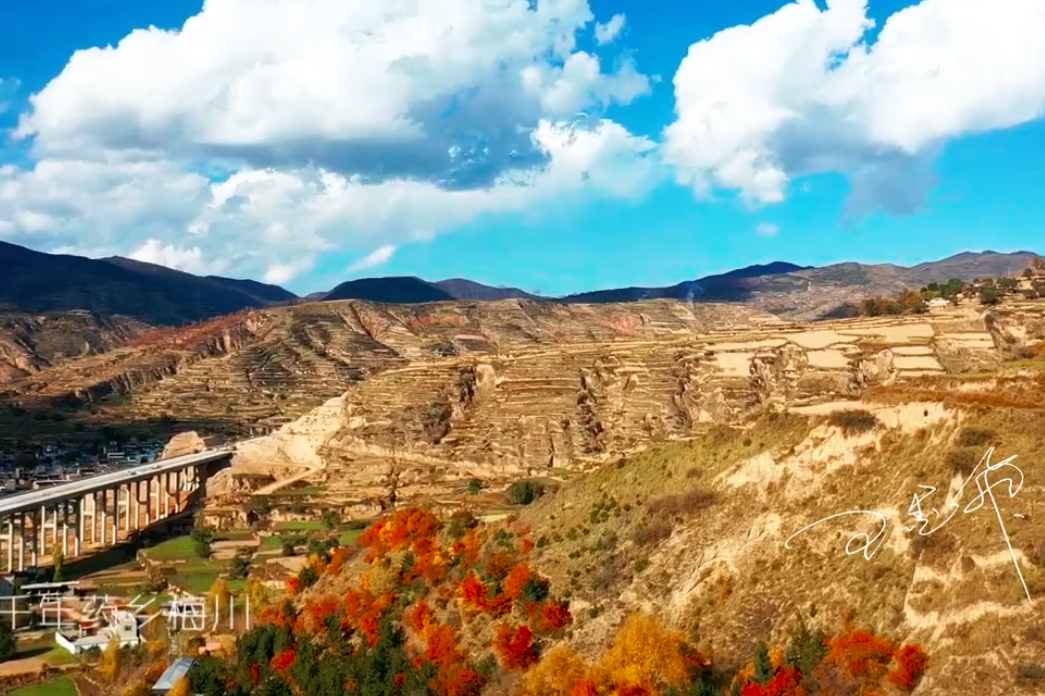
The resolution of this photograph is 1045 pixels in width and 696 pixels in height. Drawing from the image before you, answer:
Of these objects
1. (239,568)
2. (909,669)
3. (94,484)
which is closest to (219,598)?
(239,568)

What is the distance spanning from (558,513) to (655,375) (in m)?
36.2

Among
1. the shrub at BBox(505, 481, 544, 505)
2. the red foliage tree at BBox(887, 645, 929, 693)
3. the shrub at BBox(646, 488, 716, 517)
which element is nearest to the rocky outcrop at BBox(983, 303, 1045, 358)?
the shrub at BBox(505, 481, 544, 505)

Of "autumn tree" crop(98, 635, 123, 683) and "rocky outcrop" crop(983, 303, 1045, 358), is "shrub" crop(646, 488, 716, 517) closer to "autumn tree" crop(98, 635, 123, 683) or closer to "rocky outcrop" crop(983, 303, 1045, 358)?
"autumn tree" crop(98, 635, 123, 683)

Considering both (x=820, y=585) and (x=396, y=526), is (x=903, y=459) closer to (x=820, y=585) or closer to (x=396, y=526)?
(x=820, y=585)

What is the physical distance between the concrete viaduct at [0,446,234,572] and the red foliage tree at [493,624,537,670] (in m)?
41.6

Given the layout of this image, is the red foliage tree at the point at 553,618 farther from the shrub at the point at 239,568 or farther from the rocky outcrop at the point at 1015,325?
the rocky outcrop at the point at 1015,325

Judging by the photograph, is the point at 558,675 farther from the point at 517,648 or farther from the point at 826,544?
the point at 826,544

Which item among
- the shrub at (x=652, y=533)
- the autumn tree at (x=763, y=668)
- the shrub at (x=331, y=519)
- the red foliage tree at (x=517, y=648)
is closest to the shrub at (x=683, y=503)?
the shrub at (x=652, y=533)

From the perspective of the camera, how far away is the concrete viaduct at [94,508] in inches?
2608

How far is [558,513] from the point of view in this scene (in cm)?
3825

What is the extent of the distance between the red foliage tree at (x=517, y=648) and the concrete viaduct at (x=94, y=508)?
41583mm

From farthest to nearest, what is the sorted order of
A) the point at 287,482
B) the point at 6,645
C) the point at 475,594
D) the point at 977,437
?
1. the point at 287,482
2. the point at 6,645
3. the point at 475,594
4. the point at 977,437

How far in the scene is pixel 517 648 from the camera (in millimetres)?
30938

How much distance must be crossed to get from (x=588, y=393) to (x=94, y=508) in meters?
37.1
